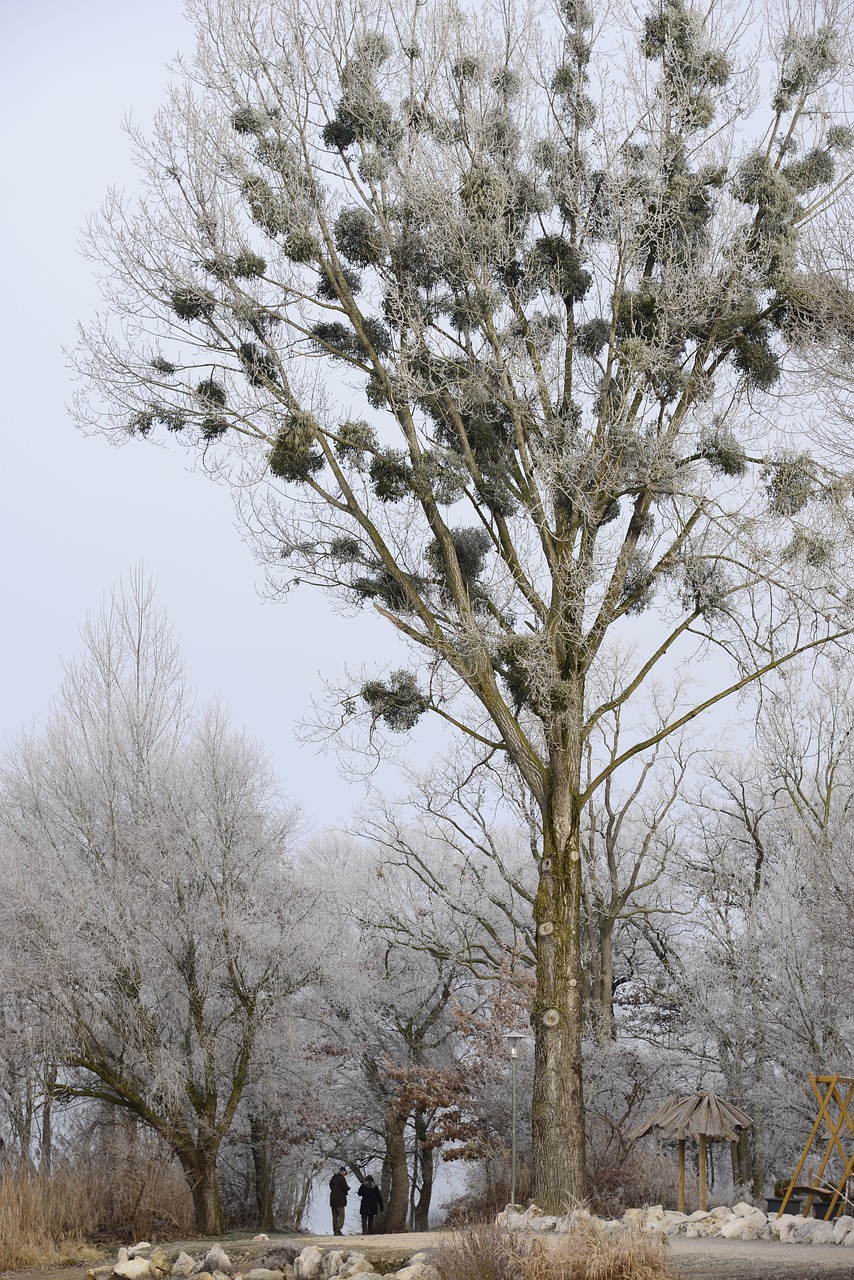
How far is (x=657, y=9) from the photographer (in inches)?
505

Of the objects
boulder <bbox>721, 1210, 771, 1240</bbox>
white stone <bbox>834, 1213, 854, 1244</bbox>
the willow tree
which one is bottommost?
boulder <bbox>721, 1210, 771, 1240</bbox>

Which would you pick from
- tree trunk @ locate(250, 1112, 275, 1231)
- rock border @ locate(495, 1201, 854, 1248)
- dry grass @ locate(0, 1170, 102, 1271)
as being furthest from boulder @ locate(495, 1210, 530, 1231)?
tree trunk @ locate(250, 1112, 275, 1231)

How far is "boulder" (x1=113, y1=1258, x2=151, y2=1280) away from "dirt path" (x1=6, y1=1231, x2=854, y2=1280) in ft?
2.50

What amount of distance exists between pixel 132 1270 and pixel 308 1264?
4.97ft

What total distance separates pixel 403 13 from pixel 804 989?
15102 millimetres

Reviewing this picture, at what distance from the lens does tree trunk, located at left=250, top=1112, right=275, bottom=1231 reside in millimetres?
20312

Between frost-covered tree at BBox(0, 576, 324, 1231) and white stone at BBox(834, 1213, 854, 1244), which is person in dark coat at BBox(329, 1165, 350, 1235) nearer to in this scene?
frost-covered tree at BBox(0, 576, 324, 1231)

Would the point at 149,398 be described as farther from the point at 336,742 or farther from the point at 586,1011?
the point at 586,1011

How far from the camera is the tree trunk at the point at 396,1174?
23891 mm

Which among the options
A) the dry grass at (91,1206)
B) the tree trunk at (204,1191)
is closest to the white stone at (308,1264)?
the dry grass at (91,1206)

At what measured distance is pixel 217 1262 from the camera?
34.2ft

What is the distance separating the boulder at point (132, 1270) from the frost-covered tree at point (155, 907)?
494 cm

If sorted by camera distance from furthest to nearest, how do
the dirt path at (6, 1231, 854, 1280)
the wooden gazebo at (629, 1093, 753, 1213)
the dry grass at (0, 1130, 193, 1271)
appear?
the wooden gazebo at (629, 1093, 753, 1213) → the dry grass at (0, 1130, 193, 1271) → the dirt path at (6, 1231, 854, 1280)

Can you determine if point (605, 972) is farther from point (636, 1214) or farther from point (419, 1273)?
point (419, 1273)
